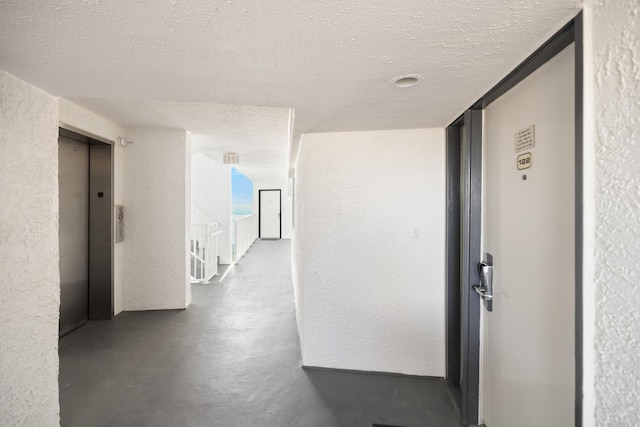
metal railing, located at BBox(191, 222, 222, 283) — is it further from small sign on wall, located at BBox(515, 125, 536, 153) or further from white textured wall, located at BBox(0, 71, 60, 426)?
small sign on wall, located at BBox(515, 125, 536, 153)

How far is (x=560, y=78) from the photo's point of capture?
1.04 meters

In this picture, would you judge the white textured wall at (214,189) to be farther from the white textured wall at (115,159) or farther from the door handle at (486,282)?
the door handle at (486,282)

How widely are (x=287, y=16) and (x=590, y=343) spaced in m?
1.21

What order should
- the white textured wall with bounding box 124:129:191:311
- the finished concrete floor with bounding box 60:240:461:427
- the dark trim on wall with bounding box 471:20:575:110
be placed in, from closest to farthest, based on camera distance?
the dark trim on wall with bounding box 471:20:575:110, the finished concrete floor with bounding box 60:240:461:427, the white textured wall with bounding box 124:129:191:311

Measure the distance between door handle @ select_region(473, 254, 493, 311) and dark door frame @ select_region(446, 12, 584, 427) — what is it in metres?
0.04

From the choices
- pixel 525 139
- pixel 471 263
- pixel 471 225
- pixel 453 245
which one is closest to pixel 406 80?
pixel 525 139

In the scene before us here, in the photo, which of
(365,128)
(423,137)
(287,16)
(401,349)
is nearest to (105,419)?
(401,349)

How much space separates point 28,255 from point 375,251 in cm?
194

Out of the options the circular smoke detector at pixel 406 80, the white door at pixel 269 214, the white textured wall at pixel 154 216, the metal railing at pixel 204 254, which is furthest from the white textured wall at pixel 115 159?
the white door at pixel 269 214

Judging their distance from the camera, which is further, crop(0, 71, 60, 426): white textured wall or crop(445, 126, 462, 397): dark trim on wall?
crop(445, 126, 462, 397): dark trim on wall

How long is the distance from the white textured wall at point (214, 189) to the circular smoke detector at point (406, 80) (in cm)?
523

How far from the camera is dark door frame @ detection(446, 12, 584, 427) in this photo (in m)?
0.77

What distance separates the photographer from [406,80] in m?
1.24

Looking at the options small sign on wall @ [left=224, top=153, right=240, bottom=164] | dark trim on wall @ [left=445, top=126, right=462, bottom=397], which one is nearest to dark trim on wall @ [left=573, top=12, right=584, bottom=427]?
dark trim on wall @ [left=445, top=126, right=462, bottom=397]
